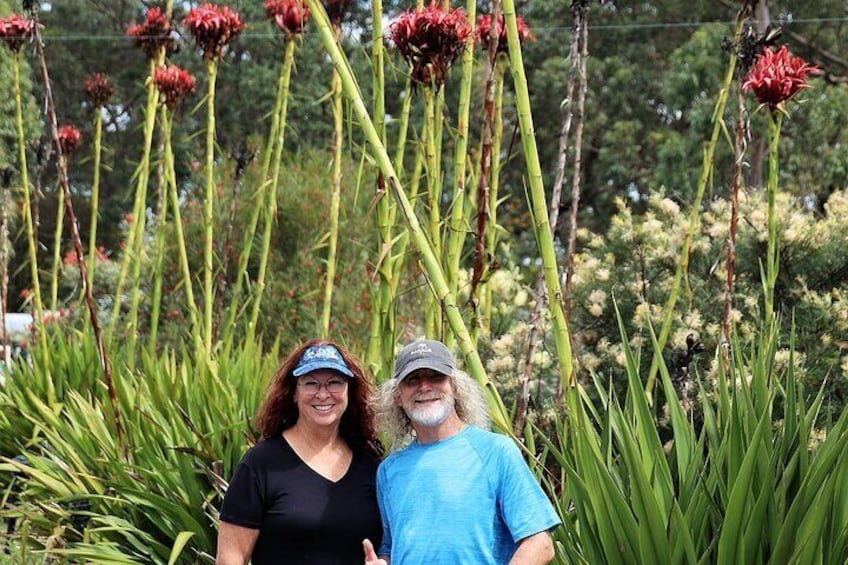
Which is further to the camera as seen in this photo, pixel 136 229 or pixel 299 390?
pixel 136 229

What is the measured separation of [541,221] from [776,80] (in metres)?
1.68

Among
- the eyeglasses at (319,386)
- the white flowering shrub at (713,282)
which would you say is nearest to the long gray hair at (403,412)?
the eyeglasses at (319,386)

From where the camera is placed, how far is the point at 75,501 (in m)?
6.06

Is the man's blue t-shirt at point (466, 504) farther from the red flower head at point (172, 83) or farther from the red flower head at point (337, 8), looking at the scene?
the red flower head at point (172, 83)

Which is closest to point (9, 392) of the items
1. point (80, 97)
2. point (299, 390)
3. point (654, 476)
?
point (299, 390)

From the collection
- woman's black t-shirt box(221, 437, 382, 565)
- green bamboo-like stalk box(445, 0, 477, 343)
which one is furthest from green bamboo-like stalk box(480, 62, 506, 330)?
woman's black t-shirt box(221, 437, 382, 565)

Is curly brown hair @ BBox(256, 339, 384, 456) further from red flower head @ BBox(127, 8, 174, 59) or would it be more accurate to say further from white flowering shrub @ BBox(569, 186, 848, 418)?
red flower head @ BBox(127, 8, 174, 59)

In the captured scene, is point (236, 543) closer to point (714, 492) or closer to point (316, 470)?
point (316, 470)

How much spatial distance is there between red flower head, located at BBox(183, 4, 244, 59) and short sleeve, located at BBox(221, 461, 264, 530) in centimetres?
349

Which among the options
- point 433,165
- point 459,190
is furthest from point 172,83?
point 459,190

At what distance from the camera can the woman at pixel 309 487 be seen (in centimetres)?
373

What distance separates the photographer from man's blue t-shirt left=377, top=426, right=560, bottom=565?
3.33 metres

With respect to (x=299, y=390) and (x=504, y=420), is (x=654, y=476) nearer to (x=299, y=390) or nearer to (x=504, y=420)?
(x=504, y=420)

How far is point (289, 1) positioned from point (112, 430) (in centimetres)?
246
